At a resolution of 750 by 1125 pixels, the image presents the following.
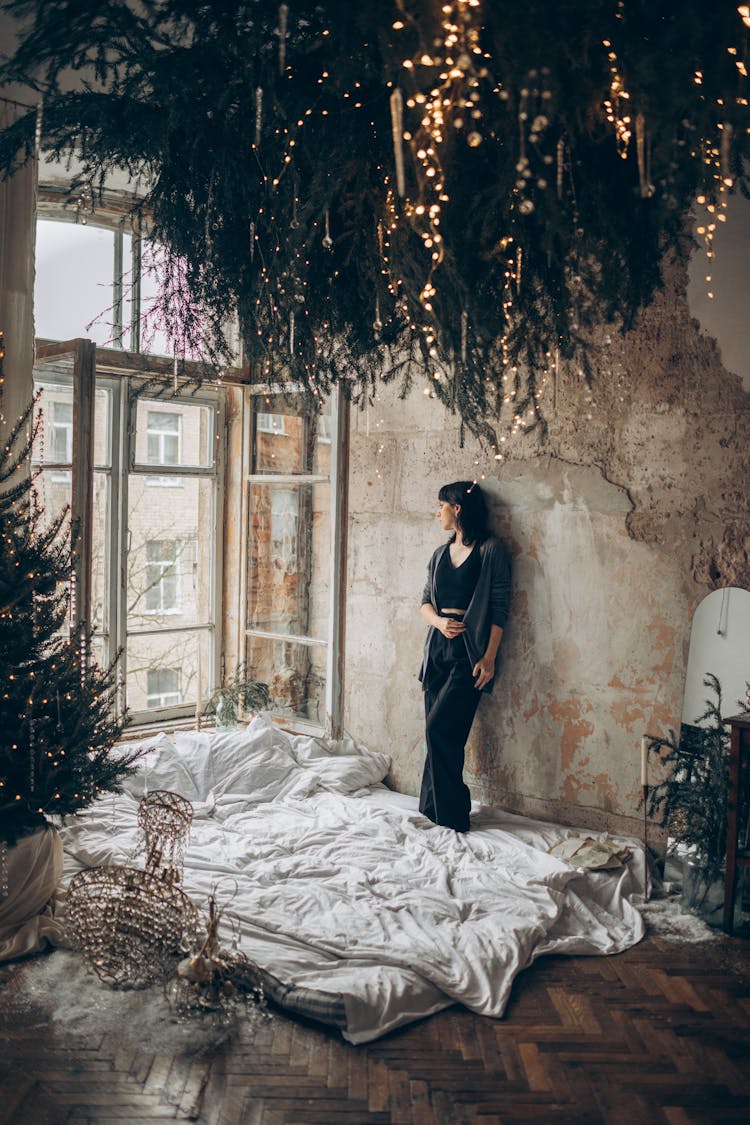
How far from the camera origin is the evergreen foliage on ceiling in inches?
67.6

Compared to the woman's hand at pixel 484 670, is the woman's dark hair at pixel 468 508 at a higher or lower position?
higher

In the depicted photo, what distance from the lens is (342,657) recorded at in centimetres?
560

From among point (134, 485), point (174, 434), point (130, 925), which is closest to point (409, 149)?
point (130, 925)

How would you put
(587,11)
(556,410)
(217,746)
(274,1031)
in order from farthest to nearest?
1. (217,746)
2. (556,410)
3. (274,1031)
4. (587,11)

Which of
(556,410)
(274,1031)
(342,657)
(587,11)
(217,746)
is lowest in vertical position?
(274,1031)

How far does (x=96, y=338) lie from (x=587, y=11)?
4.41m

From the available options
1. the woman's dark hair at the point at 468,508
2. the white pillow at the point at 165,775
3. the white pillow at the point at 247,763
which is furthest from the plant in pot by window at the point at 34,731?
the woman's dark hair at the point at 468,508

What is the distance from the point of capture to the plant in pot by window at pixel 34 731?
342 cm

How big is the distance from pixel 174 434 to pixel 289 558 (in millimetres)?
1098

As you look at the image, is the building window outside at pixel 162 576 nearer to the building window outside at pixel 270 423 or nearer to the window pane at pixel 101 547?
the window pane at pixel 101 547

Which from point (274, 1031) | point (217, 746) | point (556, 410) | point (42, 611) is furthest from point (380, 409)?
point (274, 1031)

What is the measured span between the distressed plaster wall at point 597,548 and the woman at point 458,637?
0.17 metres

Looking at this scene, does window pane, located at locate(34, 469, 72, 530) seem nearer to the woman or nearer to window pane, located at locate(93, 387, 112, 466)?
window pane, located at locate(93, 387, 112, 466)

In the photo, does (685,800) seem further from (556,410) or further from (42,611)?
(42,611)
